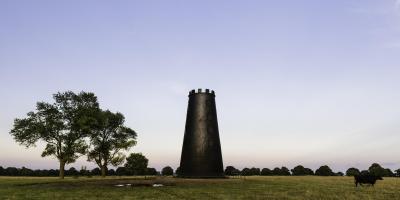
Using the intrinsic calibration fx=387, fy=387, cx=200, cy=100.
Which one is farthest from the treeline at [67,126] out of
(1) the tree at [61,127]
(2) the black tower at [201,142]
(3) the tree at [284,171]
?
(3) the tree at [284,171]

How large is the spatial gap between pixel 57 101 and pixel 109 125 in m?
8.91

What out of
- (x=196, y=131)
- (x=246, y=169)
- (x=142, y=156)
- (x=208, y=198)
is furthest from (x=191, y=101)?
(x=246, y=169)

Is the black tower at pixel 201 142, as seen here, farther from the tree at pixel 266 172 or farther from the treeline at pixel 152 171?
the tree at pixel 266 172

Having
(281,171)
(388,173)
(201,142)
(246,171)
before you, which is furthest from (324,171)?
(201,142)

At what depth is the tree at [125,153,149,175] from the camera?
63.8 metres

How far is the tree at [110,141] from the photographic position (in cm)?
5584

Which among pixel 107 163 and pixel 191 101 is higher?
pixel 191 101

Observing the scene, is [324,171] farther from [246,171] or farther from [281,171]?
[246,171]

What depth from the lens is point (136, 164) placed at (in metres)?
64.2

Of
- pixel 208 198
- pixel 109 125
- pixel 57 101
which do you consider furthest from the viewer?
pixel 109 125

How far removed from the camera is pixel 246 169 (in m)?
77.4

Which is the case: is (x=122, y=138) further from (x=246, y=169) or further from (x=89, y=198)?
(x=89, y=198)

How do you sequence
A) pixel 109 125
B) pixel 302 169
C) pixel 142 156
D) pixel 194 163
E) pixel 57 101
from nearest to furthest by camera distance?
pixel 194 163
pixel 57 101
pixel 109 125
pixel 142 156
pixel 302 169

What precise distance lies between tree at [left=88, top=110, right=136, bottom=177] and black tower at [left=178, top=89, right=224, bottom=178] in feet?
75.3
